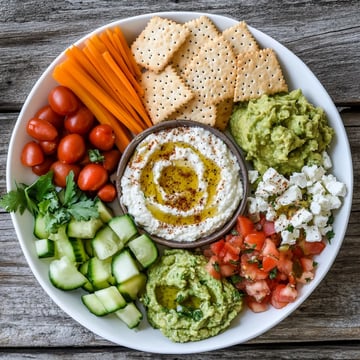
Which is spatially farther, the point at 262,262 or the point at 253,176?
the point at 253,176

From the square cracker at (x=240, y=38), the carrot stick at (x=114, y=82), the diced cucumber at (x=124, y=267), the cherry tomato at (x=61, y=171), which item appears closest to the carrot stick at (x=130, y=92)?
the carrot stick at (x=114, y=82)

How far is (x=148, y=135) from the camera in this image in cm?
271

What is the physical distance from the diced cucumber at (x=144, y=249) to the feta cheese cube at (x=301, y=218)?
69 cm

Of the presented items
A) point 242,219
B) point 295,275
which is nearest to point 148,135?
point 242,219

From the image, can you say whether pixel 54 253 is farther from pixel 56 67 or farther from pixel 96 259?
pixel 56 67

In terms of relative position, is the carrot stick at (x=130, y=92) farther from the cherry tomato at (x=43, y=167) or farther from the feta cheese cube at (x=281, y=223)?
the feta cheese cube at (x=281, y=223)

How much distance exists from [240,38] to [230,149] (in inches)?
22.2

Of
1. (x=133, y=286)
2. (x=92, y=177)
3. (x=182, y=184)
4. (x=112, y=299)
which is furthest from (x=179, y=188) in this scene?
(x=112, y=299)

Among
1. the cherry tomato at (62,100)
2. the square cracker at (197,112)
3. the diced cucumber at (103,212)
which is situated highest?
the cherry tomato at (62,100)

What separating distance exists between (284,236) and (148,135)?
0.84 m

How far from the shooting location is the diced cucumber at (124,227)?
2648 millimetres

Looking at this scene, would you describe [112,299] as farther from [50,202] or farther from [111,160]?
[111,160]

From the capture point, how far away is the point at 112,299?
263 centimetres

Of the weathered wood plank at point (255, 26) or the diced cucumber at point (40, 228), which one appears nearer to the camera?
the diced cucumber at point (40, 228)
